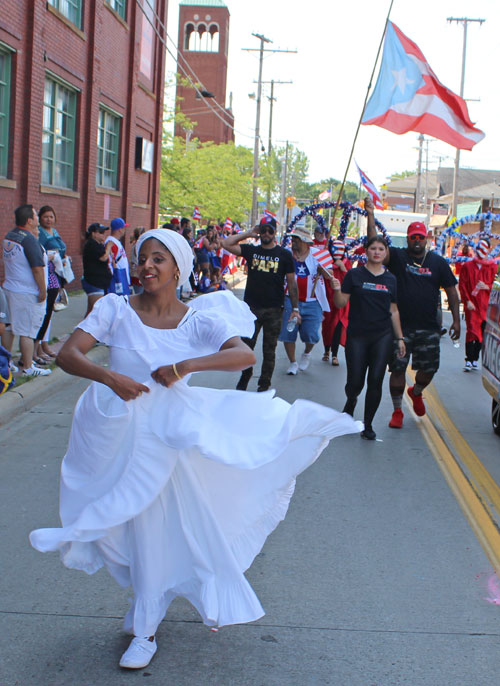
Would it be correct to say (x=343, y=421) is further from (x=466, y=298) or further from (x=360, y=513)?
(x=466, y=298)

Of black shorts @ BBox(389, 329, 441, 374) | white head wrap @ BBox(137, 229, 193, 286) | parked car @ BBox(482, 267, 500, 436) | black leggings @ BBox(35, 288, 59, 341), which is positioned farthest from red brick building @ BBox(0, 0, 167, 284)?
white head wrap @ BBox(137, 229, 193, 286)

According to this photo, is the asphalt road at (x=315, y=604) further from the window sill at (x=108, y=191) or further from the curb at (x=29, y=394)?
the window sill at (x=108, y=191)

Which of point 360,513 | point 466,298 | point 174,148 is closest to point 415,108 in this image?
point 466,298

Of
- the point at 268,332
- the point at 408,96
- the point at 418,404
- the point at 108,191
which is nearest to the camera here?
the point at 418,404

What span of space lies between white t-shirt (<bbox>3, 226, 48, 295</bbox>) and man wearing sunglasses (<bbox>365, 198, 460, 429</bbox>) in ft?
12.3

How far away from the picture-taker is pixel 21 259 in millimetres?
9547

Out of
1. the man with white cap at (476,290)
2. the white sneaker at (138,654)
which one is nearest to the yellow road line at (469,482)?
the white sneaker at (138,654)

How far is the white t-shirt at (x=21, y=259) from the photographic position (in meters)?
9.49

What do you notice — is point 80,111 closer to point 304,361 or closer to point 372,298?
point 304,361

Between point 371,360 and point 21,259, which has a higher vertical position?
point 21,259

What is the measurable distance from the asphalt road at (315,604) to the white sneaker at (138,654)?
44 millimetres

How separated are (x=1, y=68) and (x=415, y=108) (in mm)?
8915

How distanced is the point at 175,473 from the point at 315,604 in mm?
1315

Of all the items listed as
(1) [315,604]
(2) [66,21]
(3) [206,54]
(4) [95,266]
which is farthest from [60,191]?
(3) [206,54]
